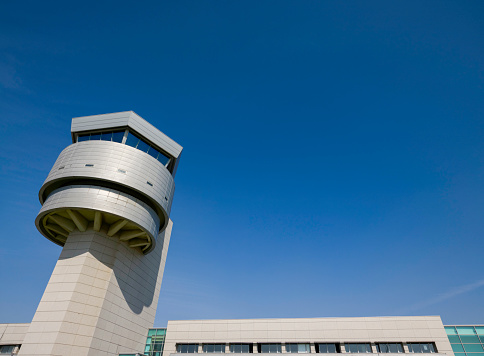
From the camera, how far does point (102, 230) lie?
34.7 metres

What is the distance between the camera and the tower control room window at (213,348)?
35750 millimetres

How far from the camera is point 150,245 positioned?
37.8 metres

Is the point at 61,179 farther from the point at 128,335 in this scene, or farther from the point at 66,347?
the point at 128,335

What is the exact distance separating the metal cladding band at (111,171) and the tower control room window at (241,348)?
735 inches

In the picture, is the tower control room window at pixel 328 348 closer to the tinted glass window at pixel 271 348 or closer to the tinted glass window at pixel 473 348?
the tinted glass window at pixel 271 348

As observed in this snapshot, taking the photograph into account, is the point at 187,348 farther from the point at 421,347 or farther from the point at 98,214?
the point at 421,347

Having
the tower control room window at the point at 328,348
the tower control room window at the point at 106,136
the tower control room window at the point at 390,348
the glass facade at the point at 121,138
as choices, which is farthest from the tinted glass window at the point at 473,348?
the tower control room window at the point at 106,136

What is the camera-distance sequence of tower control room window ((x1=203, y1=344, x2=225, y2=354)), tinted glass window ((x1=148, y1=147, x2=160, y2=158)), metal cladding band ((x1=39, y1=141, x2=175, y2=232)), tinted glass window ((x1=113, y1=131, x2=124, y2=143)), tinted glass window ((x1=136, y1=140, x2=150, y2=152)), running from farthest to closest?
tinted glass window ((x1=148, y1=147, x2=160, y2=158)) → tinted glass window ((x1=136, y1=140, x2=150, y2=152)) → tinted glass window ((x1=113, y1=131, x2=124, y2=143)) → tower control room window ((x1=203, y1=344, x2=225, y2=354)) → metal cladding band ((x1=39, y1=141, x2=175, y2=232))

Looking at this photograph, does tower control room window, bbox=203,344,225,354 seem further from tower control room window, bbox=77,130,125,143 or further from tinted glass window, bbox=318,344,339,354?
tower control room window, bbox=77,130,125,143

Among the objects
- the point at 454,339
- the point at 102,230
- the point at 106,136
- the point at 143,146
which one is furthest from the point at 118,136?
the point at 454,339

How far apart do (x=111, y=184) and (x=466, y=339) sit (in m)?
45.3

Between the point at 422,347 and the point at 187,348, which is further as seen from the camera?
the point at 187,348

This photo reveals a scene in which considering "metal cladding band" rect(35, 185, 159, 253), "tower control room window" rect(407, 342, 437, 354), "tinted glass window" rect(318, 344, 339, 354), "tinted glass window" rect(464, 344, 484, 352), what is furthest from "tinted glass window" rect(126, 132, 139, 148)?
"tinted glass window" rect(464, 344, 484, 352)

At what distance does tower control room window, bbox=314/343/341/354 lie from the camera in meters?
33.9
